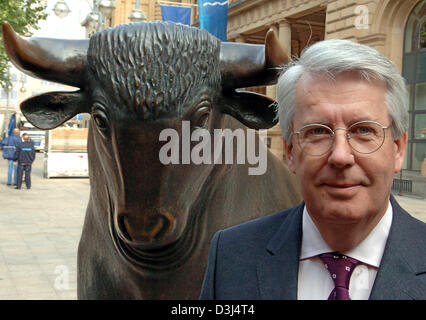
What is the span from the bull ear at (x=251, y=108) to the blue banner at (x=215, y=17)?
9198 millimetres

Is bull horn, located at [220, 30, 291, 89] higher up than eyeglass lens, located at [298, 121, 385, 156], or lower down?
higher up

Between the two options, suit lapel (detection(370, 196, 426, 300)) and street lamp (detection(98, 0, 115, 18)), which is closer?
suit lapel (detection(370, 196, 426, 300))

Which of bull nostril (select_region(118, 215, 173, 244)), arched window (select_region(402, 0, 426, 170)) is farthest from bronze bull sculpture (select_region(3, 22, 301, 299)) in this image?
arched window (select_region(402, 0, 426, 170))

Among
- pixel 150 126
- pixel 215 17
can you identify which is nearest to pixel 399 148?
pixel 150 126

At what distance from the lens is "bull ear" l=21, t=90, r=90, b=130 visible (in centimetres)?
241

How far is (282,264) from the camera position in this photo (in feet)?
4.78

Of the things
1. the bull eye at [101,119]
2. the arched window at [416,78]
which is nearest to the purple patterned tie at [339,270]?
the bull eye at [101,119]

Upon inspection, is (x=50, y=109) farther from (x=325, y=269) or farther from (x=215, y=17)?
(x=215, y=17)

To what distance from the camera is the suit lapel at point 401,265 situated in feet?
4.33

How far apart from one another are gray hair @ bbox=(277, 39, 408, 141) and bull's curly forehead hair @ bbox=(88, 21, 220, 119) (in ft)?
2.20

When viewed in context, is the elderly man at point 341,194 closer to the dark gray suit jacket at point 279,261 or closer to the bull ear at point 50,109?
the dark gray suit jacket at point 279,261

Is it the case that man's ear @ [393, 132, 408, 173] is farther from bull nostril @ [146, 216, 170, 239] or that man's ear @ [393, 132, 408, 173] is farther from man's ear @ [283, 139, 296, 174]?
bull nostril @ [146, 216, 170, 239]

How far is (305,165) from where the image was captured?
4.48ft

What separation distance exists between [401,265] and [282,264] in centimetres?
32
